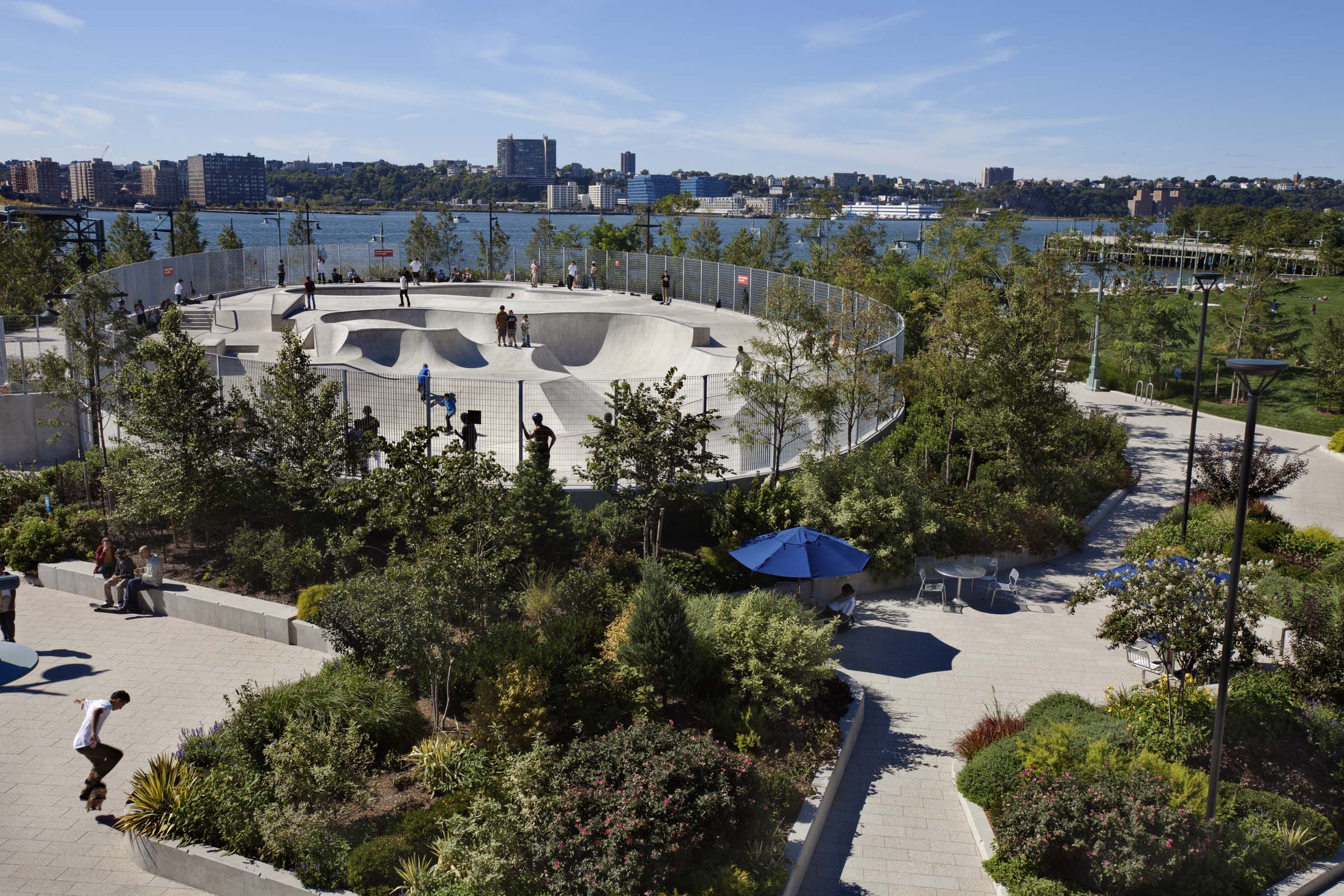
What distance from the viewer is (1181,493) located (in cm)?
2125

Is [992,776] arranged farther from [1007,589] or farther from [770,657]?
[1007,589]

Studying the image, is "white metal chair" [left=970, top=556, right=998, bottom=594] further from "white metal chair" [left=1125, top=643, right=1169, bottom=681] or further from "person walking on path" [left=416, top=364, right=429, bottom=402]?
"person walking on path" [left=416, top=364, right=429, bottom=402]

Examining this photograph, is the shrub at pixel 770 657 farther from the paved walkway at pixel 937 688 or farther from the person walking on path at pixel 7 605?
the person walking on path at pixel 7 605

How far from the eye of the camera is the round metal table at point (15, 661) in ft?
30.5

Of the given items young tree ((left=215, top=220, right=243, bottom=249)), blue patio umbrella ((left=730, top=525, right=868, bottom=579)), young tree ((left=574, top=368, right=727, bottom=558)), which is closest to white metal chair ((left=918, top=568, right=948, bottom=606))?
blue patio umbrella ((left=730, top=525, right=868, bottom=579))

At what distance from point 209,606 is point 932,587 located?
36.7 feet

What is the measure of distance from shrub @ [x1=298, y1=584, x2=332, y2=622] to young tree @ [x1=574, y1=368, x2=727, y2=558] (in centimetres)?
398

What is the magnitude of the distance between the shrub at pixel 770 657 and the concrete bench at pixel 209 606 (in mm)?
5232

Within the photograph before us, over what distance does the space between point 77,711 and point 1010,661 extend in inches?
472

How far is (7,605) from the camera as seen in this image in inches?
514

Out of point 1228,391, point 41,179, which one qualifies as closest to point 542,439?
point 1228,391

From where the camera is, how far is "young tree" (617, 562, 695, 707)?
1077 centimetres

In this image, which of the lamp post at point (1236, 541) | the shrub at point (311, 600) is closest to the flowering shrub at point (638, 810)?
the lamp post at point (1236, 541)

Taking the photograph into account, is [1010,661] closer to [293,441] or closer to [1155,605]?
[1155,605]
